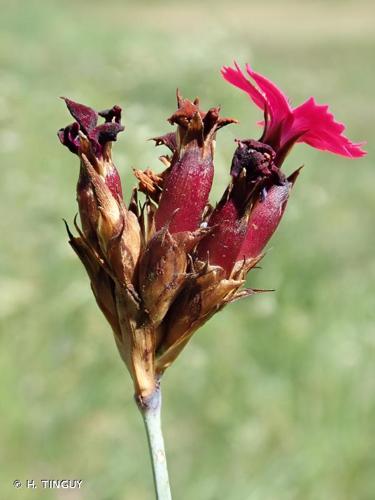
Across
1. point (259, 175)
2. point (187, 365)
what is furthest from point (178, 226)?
point (187, 365)

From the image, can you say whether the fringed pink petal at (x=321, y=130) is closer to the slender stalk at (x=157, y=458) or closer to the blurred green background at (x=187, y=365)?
the slender stalk at (x=157, y=458)

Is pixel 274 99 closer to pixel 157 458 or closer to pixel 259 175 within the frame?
pixel 259 175

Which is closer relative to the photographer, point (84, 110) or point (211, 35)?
point (84, 110)

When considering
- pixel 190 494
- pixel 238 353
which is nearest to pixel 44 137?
pixel 238 353

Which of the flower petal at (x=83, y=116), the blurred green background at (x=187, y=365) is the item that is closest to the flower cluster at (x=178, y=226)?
the flower petal at (x=83, y=116)

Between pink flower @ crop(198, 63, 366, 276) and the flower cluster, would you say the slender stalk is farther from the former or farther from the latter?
pink flower @ crop(198, 63, 366, 276)

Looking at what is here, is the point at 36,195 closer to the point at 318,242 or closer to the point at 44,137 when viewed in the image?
the point at 44,137

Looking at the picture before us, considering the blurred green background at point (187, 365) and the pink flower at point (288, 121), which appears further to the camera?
the blurred green background at point (187, 365)

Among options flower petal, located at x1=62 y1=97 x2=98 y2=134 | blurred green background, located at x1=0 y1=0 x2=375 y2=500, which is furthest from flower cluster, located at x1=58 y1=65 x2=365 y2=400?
blurred green background, located at x1=0 y1=0 x2=375 y2=500
